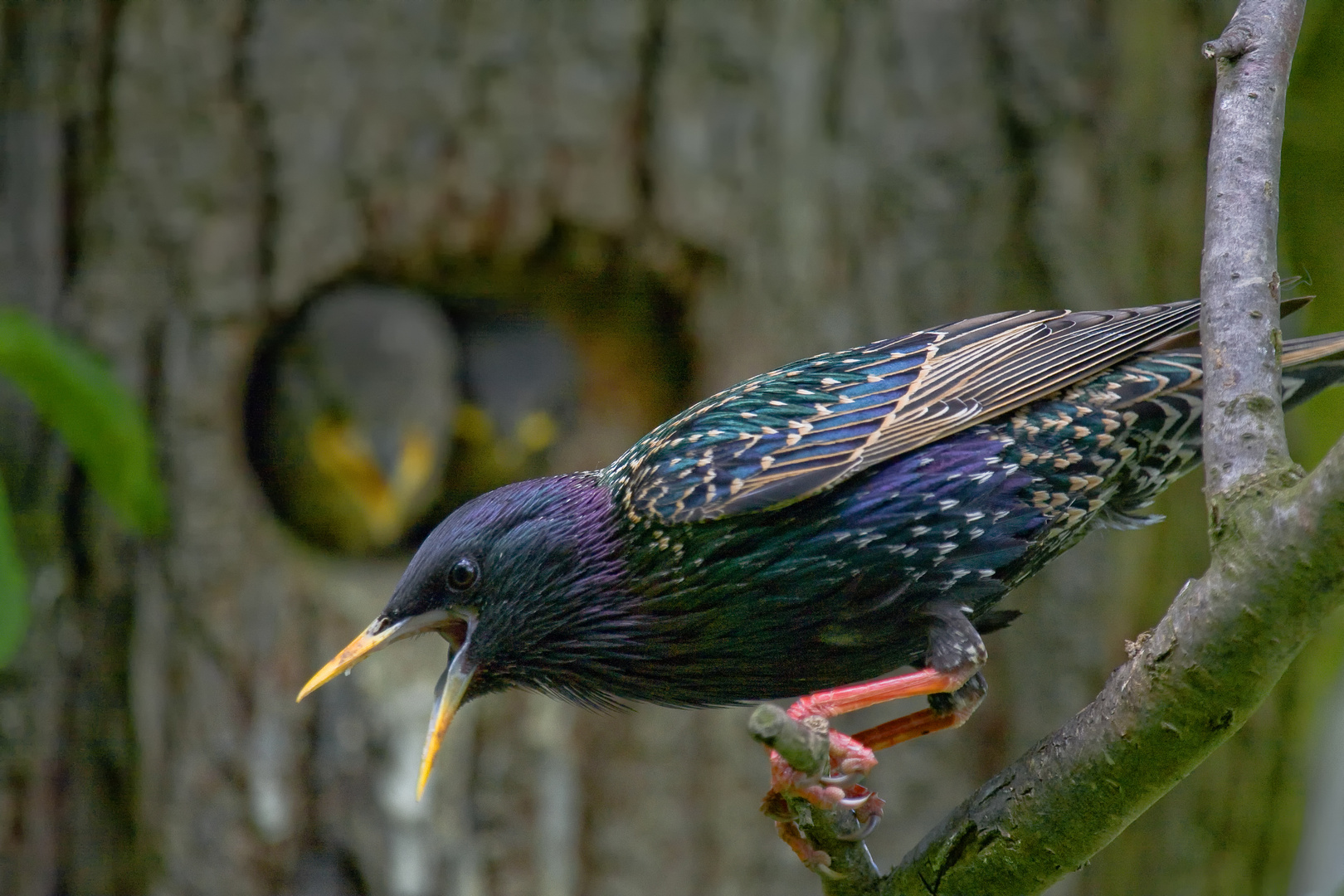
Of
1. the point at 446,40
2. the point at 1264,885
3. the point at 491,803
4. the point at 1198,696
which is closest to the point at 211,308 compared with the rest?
the point at 446,40

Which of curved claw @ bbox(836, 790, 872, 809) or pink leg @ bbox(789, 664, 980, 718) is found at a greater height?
pink leg @ bbox(789, 664, 980, 718)

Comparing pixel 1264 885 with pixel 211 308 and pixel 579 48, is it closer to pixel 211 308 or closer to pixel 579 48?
pixel 579 48

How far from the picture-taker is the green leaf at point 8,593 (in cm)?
306

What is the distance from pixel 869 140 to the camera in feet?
14.5

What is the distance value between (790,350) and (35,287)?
242 cm

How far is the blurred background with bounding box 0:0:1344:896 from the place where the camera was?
13.8 feet

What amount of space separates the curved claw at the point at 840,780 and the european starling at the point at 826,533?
2 centimetres

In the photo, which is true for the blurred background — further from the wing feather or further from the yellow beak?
the yellow beak

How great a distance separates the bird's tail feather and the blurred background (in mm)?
1647

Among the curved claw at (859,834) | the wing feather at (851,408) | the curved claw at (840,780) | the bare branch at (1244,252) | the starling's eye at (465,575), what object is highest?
the bare branch at (1244,252)

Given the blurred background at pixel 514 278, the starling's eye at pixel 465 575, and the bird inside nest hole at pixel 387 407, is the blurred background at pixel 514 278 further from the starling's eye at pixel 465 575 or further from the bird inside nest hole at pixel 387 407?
the starling's eye at pixel 465 575

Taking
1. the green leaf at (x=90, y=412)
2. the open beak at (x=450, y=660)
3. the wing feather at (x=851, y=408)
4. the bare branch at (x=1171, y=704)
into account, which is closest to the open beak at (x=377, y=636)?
the open beak at (x=450, y=660)

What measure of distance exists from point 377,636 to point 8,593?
123cm

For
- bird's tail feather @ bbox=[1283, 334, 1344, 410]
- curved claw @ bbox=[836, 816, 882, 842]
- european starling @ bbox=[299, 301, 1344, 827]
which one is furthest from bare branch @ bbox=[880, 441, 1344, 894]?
bird's tail feather @ bbox=[1283, 334, 1344, 410]
